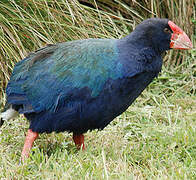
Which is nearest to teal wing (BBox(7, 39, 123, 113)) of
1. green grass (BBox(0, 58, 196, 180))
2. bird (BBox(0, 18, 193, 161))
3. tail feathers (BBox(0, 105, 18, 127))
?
bird (BBox(0, 18, 193, 161))

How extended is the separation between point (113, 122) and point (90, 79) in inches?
42.6

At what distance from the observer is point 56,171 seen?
2512 mm

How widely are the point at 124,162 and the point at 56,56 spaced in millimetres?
875

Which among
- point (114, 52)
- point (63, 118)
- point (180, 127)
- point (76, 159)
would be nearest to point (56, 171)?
point (76, 159)

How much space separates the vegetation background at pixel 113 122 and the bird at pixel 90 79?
0.24 meters

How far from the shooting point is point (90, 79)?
2752 mm

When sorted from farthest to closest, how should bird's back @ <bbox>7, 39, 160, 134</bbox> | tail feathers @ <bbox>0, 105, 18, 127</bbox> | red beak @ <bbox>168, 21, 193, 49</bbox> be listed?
tail feathers @ <bbox>0, 105, 18, 127</bbox>, red beak @ <bbox>168, 21, 193, 49</bbox>, bird's back @ <bbox>7, 39, 160, 134</bbox>

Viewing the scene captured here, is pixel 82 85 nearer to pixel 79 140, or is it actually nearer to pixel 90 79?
pixel 90 79

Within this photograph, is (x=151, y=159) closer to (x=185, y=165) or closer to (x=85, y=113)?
(x=185, y=165)

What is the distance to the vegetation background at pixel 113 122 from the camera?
8.62 ft

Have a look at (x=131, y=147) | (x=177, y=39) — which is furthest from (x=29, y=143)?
(x=177, y=39)

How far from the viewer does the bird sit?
2750 millimetres

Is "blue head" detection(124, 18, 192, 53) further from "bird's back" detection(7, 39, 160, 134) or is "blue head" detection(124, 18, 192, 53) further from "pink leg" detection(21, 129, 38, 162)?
"pink leg" detection(21, 129, 38, 162)

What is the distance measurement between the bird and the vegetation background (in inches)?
9.5
